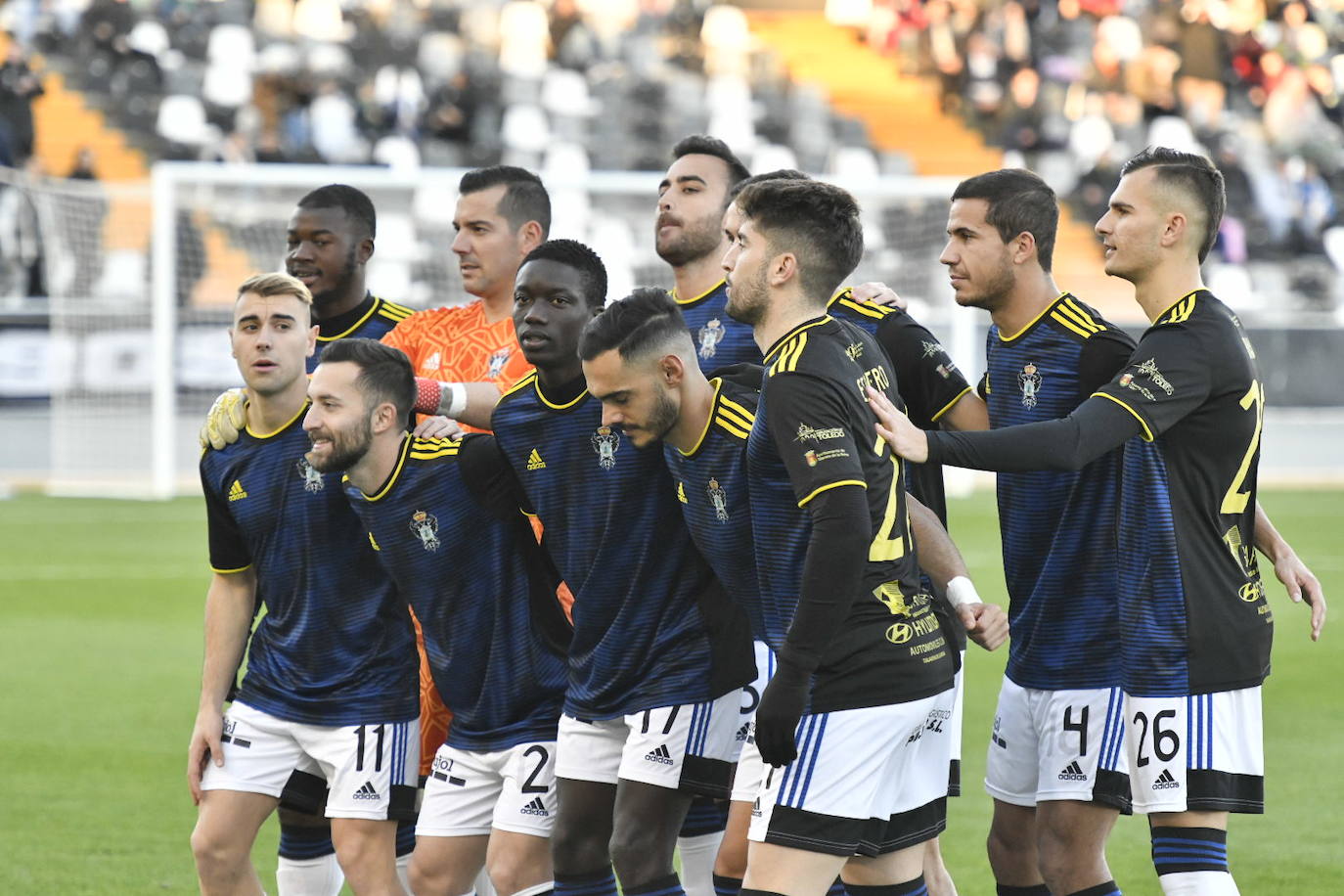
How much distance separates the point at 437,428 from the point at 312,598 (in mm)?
588

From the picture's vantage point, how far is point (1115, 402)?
4.32 m

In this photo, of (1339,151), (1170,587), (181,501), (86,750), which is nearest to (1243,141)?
(1339,151)

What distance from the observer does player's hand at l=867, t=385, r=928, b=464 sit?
4.02 metres

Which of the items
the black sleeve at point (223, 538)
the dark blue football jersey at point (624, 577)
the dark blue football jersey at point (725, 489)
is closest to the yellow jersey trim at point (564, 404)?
the dark blue football jersey at point (624, 577)

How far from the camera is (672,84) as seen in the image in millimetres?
26328

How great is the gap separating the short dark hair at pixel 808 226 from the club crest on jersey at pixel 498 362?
65.7 inches

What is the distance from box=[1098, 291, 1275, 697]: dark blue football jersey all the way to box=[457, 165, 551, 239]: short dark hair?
2217 mm

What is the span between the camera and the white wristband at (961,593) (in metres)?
4.21

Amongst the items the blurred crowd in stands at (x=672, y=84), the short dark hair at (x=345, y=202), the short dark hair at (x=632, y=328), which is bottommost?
the short dark hair at (x=632, y=328)

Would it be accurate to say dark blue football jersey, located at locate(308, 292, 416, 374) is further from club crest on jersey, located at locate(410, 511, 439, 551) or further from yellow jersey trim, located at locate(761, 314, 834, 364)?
yellow jersey trim, located at locate(761, 314, 834, 364)

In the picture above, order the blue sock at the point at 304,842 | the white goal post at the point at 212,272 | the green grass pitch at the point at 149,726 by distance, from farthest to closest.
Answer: the white goal post at the point at 212,272 → the green grass pitch at the point at 149,726 → the blue sock at the point at 304,842

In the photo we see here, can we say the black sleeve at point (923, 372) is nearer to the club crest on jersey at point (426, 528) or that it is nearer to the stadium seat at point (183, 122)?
the club crest on jersey at point (426, 528)

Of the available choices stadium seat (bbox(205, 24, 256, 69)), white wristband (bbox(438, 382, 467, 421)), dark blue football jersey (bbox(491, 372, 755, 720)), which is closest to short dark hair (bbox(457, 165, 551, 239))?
white wristband (bbox(438, 382, 467, 421))

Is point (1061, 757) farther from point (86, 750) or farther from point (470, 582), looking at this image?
point (86, 750)
